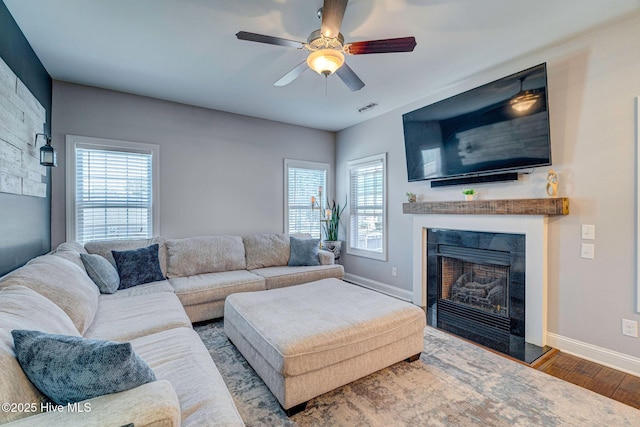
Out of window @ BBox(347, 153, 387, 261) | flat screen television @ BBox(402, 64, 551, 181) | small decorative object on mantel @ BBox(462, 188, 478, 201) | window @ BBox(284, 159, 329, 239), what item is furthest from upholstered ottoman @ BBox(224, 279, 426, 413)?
window @ BBox(284, 159, 329, 239)

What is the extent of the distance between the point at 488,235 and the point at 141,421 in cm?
325

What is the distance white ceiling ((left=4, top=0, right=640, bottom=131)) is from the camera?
209cm

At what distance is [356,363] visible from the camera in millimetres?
1961

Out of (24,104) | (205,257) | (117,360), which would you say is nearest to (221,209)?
(205,257)

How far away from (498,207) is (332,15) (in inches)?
93.8

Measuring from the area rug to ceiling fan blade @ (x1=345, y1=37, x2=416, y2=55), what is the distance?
2373 mm

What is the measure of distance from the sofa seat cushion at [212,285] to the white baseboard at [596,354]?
9.95 feet

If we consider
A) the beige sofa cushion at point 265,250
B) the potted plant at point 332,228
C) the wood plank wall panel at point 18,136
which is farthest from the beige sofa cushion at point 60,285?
the potted plant at point 332,228

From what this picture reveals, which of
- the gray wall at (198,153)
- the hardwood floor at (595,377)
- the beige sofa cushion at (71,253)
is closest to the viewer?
the hardwood floor at (595,377)

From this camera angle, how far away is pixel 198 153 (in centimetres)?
412

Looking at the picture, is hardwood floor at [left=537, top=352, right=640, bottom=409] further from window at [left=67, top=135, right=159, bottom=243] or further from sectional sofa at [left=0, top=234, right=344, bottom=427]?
window at [left=67, top=135, right=159, bottom=243]

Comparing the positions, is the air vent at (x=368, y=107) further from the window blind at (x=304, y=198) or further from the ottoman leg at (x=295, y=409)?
the ottoman leg at (x=295, y=409)

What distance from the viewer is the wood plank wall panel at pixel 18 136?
2.02m

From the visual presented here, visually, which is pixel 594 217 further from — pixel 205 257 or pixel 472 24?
pixel 205 257
